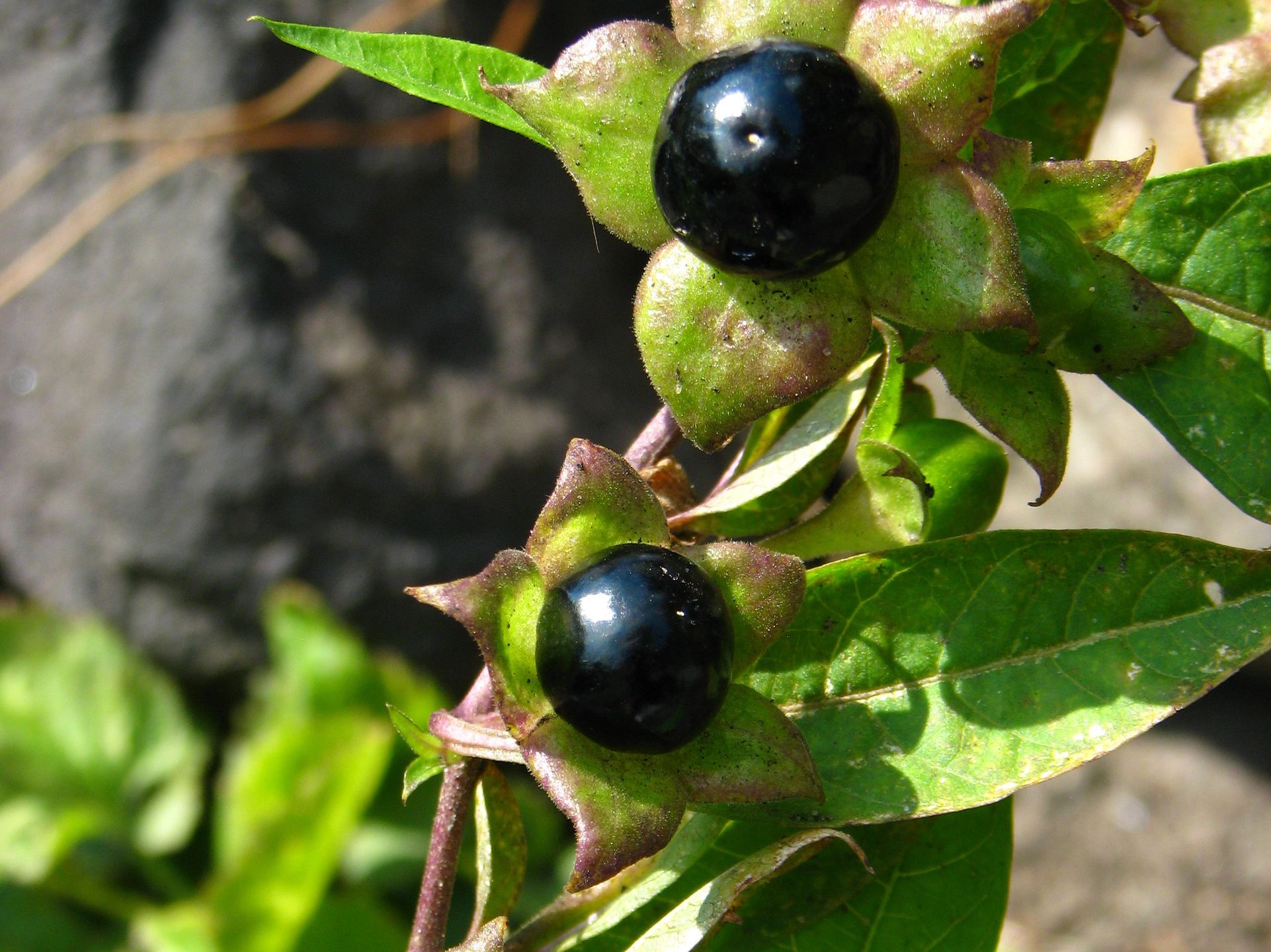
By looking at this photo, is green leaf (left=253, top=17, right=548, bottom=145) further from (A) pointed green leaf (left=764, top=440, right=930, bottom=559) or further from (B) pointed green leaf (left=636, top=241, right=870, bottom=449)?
(A) pointed green leaf (left=764, top=440, right=930, bottom=559)

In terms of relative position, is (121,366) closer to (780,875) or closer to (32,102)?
(32,102)

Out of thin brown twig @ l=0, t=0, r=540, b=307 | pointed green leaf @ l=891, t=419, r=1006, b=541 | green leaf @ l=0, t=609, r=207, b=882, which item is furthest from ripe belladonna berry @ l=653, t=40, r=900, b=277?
green leaf @ l=0, t=609, r=207, b=882

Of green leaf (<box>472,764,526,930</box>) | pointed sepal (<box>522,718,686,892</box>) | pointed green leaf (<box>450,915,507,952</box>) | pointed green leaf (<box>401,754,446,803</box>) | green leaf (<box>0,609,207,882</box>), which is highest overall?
pointed sepal (<box>522,718,686,892</box>)

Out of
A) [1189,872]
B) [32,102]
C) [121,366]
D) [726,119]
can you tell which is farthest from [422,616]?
[726,119]

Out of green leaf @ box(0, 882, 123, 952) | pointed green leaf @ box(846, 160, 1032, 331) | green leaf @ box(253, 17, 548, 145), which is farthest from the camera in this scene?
green leaf @ box(0, 882, 123, 952)

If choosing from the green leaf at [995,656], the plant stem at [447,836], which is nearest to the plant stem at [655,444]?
the plant stem at [447,836]

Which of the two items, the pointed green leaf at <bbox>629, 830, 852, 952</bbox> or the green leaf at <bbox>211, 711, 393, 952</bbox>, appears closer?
the pointed green leaf at <bbox>629, 830, 852, 952</bbox>
